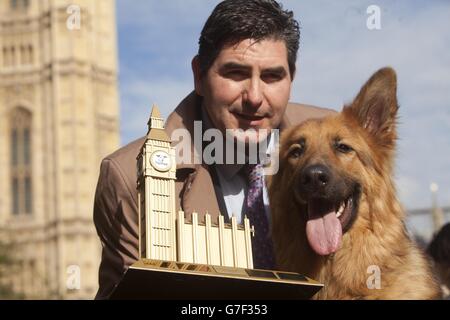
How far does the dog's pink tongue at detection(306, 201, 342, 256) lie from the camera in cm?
277

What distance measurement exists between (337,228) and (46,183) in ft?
193

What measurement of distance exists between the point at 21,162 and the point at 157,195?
58.9 m

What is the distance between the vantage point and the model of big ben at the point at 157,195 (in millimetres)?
2713

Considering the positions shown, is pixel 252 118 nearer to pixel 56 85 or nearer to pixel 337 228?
pixel 337 228

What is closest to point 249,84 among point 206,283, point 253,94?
point 253,94

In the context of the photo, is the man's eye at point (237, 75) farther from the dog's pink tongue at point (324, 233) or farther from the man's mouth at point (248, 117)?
the dog's pink tongue at point (324, 233)

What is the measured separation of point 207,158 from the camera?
3143mm

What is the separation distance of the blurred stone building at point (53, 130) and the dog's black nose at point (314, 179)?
5587 cm

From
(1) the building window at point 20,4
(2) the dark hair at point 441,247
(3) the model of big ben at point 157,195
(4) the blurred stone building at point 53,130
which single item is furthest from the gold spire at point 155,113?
(1) the building window at point 20,4

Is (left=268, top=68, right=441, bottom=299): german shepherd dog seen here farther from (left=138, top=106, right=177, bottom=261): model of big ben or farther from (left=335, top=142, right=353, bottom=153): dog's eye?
(left=138, top=106, right=177, bottom=261): model of big ben

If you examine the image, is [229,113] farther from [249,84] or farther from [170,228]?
[170,228]

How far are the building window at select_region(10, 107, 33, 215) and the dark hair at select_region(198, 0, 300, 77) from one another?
58.3m

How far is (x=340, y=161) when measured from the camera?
9.78 ft
